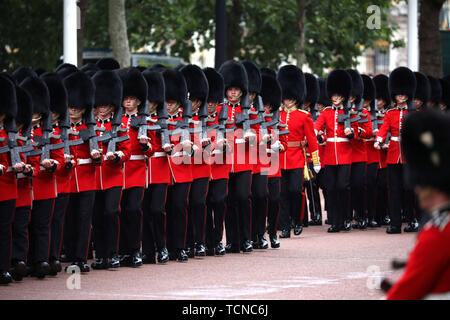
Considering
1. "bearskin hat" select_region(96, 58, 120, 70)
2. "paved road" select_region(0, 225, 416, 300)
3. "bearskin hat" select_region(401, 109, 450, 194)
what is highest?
"bearskin hat" select_region(96, 58, 120, 70)

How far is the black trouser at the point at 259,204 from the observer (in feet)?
38.7

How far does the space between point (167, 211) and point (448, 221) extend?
705 cm

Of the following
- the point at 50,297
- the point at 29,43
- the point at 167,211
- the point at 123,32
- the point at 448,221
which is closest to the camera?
the point at 448,221

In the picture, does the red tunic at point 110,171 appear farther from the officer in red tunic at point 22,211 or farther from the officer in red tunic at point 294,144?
the officer in red tunic at point 294,144

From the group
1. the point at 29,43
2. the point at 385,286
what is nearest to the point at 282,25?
the point at 29,43

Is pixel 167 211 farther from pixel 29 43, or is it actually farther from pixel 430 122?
pixel 29 43

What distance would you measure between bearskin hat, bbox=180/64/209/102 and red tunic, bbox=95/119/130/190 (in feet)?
4.12

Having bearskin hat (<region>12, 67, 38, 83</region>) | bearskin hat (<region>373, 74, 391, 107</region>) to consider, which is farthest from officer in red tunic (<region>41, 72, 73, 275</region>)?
bearskin hat (<region>373, 74, 391, 107</region>)

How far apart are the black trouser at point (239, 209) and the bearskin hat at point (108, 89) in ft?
5.51

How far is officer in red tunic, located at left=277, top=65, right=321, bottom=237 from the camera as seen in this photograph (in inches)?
519

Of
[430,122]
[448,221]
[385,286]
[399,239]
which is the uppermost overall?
[430,122]

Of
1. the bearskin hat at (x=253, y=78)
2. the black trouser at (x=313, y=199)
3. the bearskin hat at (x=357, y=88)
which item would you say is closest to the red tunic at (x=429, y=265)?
the bearskin hat at (x=253, y=78)

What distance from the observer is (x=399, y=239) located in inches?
511

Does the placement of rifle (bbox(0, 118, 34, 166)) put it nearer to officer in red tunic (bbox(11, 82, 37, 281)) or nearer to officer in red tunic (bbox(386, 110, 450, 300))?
officer in red tunic (bbox(11, 82, 37, 281))
